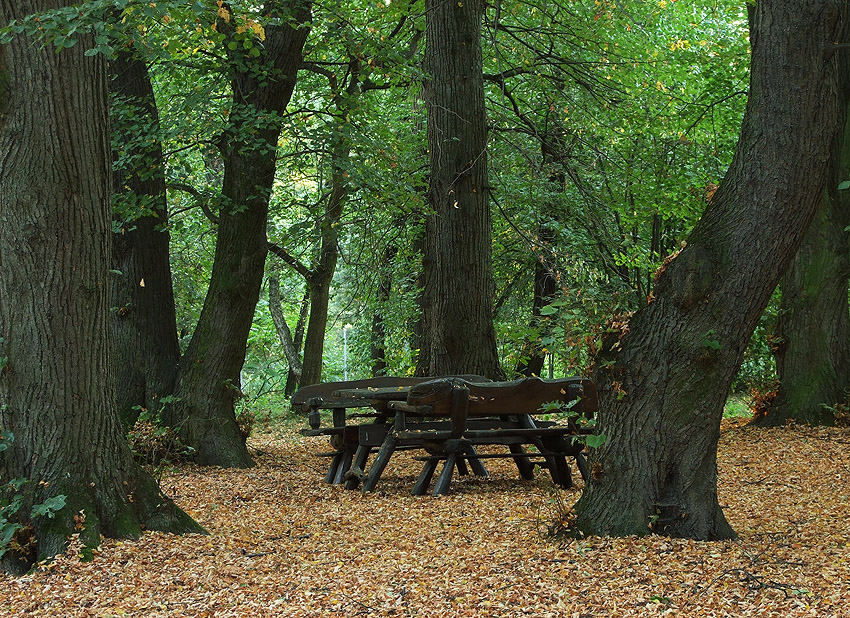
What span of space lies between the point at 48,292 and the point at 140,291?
4.58m

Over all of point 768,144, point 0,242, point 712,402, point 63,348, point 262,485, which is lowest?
point 262,485

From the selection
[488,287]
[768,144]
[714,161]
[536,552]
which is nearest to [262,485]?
[488,287]

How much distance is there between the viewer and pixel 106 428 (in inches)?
200

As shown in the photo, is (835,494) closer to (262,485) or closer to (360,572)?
(360,572)

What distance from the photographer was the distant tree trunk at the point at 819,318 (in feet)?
32.9

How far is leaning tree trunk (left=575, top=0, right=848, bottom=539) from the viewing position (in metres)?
4.60

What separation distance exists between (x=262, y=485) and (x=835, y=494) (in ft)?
16.0

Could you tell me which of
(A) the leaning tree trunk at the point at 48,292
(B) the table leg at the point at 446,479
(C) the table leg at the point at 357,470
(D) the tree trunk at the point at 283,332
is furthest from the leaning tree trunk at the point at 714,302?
(D) the tree trunk at the point at 283,332

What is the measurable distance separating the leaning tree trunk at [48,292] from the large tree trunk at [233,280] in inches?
161

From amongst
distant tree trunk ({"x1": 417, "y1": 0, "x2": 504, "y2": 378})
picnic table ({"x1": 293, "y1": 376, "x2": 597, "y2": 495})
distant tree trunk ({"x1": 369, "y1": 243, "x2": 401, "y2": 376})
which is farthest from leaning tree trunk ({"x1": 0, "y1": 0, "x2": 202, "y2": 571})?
distant tree trunk ({"x1": 369, "y1": 243, "x2": 401, "y2": 376})

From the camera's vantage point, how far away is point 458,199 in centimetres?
930

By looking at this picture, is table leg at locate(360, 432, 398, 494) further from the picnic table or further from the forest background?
the forest background

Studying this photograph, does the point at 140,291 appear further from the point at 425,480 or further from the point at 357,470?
the point at 425,480

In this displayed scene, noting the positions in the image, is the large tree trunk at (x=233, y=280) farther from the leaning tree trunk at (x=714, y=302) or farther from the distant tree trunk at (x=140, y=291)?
the leaning tree trunk at (x=714, y=302)
